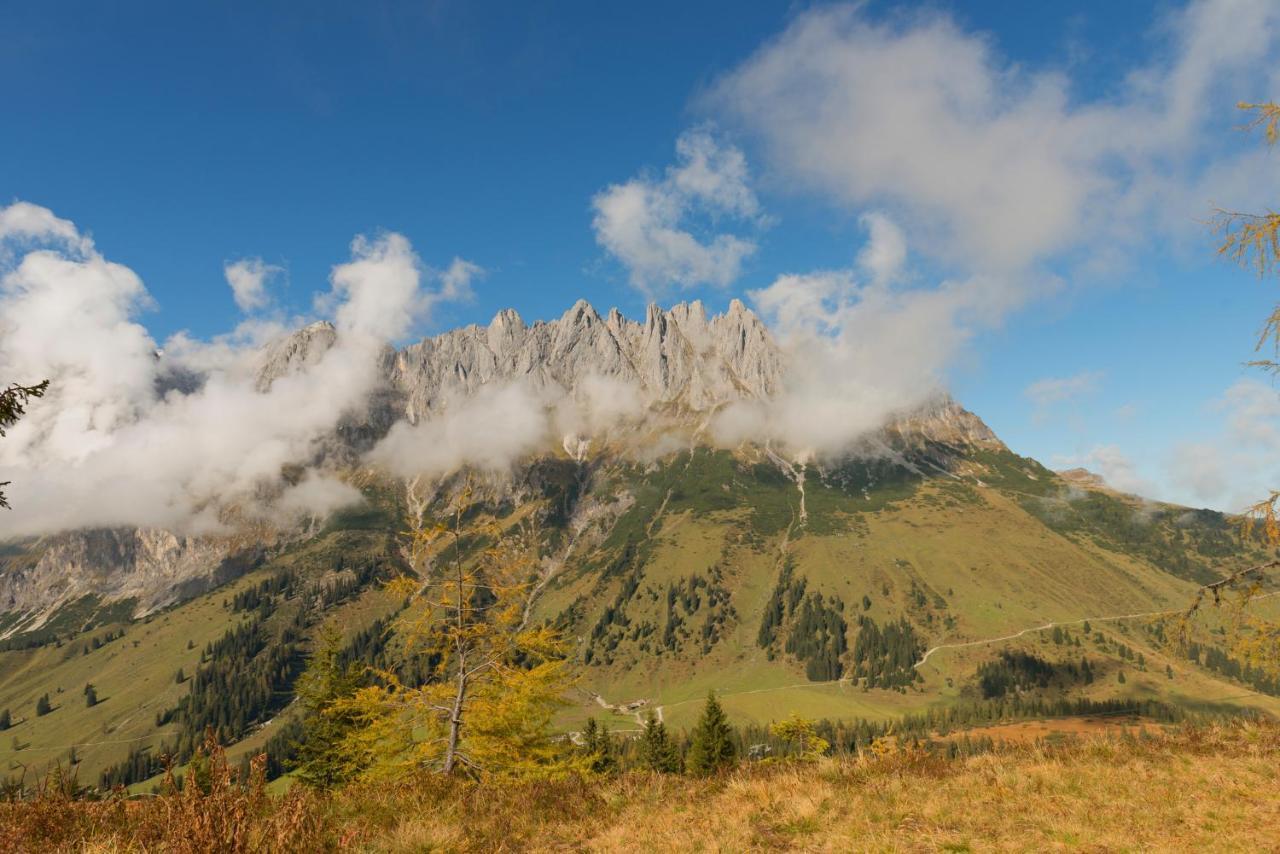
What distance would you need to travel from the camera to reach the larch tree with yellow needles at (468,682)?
21594 mm

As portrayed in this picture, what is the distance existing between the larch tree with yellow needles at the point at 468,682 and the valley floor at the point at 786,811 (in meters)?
6.69

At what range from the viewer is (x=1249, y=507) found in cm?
1369

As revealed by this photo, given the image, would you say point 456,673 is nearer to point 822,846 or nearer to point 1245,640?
point 822,846

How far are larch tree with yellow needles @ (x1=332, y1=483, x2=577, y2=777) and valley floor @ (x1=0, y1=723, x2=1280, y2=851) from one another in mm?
6685

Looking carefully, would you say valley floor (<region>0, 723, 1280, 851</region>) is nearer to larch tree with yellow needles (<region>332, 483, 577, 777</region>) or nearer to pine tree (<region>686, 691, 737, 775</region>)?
larch tree with yellow needles (<region>332, 483, 577, 777</region>)

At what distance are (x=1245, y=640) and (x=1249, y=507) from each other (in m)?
4.37

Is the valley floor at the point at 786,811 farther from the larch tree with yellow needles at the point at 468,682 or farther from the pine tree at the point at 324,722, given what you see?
the pine tree at the point at 324,722

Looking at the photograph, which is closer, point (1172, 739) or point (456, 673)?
point (1172, 739)

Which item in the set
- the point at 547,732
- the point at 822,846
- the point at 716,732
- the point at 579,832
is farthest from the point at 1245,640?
the point at 716,732

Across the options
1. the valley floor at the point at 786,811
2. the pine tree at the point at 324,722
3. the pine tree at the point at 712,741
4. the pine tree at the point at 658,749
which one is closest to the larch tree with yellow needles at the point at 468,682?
the valley floor at the point at 786,811

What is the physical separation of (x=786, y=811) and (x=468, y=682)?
1503 centimetres

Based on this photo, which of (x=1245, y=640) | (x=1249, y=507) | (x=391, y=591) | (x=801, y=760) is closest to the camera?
(x=1249, y=507)

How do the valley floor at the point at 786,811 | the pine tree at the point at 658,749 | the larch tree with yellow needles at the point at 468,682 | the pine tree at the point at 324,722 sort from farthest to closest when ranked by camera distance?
the pine tree at the point at 658,749
the pine tree at the point at 324,722
the larch tree with yellow needles at the point at 468,682
the valley floor at the point at 786,811

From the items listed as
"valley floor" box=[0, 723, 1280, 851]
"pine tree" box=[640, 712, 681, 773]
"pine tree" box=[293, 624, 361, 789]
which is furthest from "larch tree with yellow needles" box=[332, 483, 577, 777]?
"pine tree" box=[640, 712, 681, 773]
